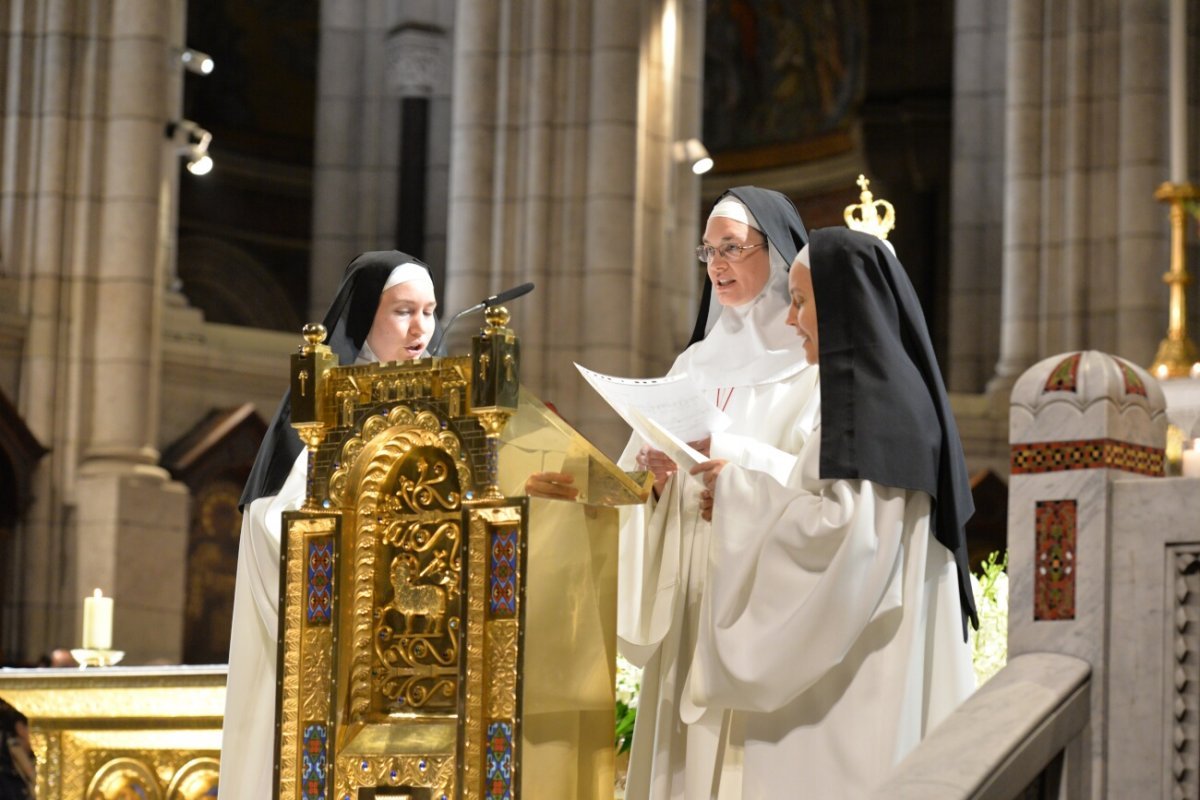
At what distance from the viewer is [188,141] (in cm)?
1480

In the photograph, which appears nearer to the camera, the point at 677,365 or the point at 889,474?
the point at 889,474

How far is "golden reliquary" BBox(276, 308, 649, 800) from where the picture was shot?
462cm

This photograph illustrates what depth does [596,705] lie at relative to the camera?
16.0 feet

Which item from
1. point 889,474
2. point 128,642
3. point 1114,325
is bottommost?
point 128,642

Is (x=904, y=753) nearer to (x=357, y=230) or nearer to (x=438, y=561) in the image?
(x=438, y=561)

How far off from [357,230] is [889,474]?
45.2 ft

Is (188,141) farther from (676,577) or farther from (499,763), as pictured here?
(499,763)

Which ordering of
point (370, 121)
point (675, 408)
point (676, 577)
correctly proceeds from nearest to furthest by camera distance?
point (675, 408) → point (676, 577) → point (370, 121)

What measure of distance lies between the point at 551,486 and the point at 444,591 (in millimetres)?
331

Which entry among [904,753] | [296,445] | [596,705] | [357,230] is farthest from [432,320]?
[357,230]

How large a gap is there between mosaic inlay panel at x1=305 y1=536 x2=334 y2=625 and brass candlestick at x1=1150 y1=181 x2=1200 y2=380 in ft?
12.9

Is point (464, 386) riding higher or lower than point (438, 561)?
higher

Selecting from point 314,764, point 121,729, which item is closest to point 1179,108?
point 121,729

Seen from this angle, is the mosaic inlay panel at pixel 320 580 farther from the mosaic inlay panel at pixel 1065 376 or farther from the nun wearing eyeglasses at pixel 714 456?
the mosaic inlay panel at pixel 1065 376
